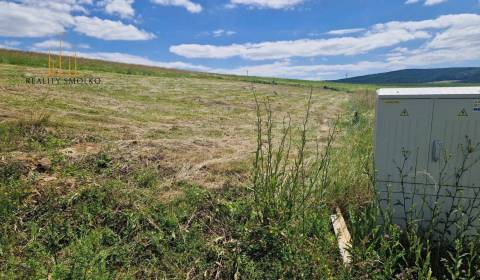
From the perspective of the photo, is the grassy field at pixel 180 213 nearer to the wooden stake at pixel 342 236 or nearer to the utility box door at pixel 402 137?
the wooden stake at pixel 342 236

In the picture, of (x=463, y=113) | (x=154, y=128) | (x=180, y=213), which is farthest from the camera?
(x=154, y=128)

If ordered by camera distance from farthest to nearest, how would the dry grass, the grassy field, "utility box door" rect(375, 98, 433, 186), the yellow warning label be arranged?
the dry grass
"utility box door" rect(375, 98, 433, 186)
the yellow warning label
the grassy field

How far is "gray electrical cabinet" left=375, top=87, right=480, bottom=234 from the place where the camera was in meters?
3.91

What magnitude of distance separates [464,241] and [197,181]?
11.6 feet

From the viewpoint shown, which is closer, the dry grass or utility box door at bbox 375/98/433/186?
utility box door at bbox 375/98/433/186

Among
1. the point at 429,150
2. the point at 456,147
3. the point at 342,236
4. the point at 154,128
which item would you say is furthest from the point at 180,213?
the point at 154,128

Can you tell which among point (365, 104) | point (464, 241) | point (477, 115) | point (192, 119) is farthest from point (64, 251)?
point (365, 104)

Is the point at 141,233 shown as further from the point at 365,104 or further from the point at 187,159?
the point at 365,104

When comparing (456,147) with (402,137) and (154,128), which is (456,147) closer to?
(402,137)

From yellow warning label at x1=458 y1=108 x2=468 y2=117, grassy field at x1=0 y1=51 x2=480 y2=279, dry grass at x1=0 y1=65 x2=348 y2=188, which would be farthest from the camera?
dry grass at x1=0 y1=65 x2=348 y2=188

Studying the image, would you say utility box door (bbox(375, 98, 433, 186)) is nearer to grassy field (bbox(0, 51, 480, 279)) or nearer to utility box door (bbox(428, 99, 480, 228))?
utility box door (bbox(428, 99, 480, 228))

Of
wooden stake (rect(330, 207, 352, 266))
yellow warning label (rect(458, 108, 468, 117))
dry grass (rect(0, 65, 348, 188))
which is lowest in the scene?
wooden stake (rect(330, 207, 352, 266))

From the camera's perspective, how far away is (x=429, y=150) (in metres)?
4.06

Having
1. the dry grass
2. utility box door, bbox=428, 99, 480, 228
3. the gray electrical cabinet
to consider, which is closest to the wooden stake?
the gray electrical cabinet
